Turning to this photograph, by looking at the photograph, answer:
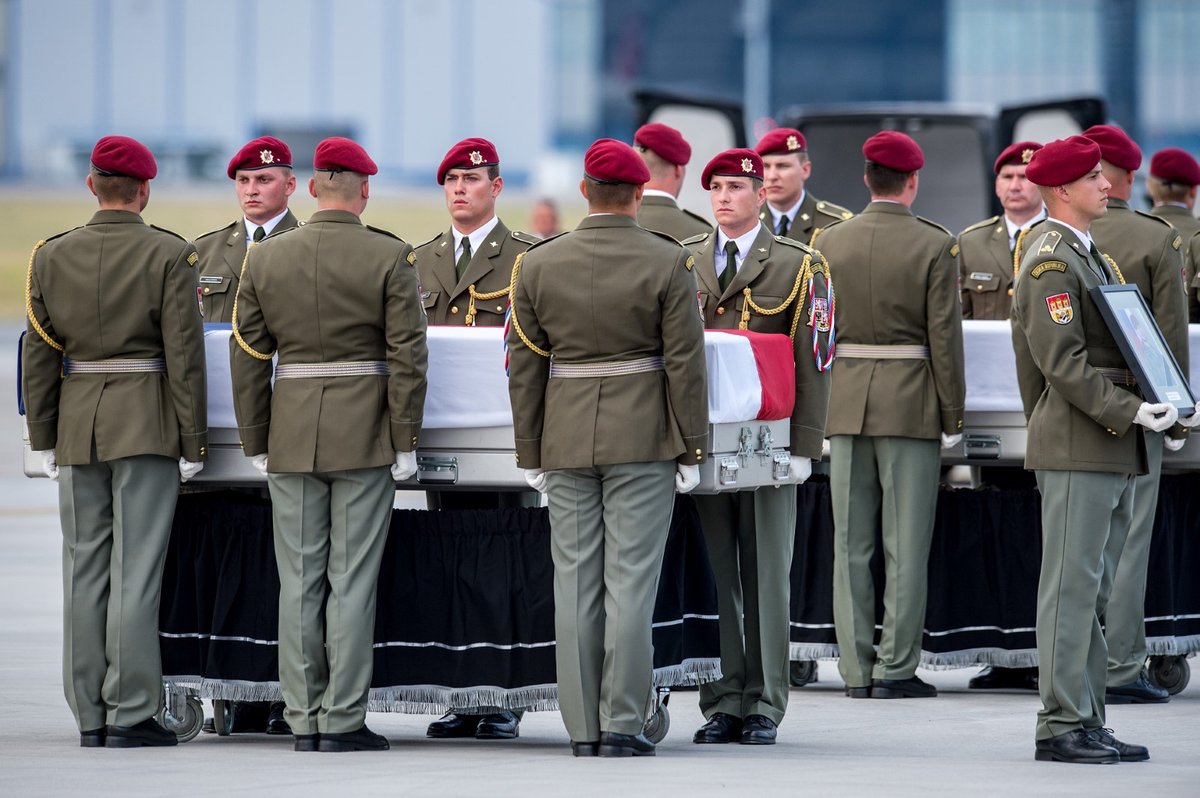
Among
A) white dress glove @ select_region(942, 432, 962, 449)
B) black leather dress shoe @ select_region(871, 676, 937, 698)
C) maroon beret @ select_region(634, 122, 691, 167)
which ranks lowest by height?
black leather dress shoe @ select_region(871, 676, 937, 698)

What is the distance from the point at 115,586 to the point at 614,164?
219cm

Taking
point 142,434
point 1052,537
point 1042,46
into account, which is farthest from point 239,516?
point 1042,46

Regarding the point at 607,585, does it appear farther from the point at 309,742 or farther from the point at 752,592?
the point at 309,742

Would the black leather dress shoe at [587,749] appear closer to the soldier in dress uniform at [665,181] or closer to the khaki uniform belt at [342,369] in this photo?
the khaki uniform belt at [342,369]

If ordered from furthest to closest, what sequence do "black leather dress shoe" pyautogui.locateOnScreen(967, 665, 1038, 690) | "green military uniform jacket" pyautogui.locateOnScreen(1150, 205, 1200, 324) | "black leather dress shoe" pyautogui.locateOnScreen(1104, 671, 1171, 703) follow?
1. "green military uniform jacket" pyautogui.locateOnScreen(1150, 205, 1200, 324)
2. "black leather dress shoe" pyautogui.locateOnScreen(967, 665, 1038, 690)
3. "black leather dress shoe" pyautogui.locateOnScreen(1104, 671, 1171, 703)

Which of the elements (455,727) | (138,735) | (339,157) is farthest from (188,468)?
(455,727)

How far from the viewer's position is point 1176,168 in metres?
9.29

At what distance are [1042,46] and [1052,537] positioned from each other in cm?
6177

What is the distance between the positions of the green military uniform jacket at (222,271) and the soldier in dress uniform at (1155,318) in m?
3.20

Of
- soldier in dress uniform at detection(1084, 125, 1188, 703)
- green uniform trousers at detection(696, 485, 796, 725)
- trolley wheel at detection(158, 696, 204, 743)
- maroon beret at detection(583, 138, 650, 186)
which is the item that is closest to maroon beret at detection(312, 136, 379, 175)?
maroon beret at detection(583, 138, 650, 186)

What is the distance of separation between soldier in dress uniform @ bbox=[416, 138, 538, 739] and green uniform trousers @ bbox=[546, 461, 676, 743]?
90 centimetres

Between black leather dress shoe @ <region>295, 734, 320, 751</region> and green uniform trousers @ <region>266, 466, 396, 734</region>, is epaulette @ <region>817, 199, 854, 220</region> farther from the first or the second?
black leather dress shoe @ <region>295, 734, 320, 751</region>

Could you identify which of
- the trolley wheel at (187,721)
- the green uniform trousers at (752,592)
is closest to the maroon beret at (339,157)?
the green uniform trousers at (752,592)

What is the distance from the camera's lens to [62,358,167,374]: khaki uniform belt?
7.10 meters
